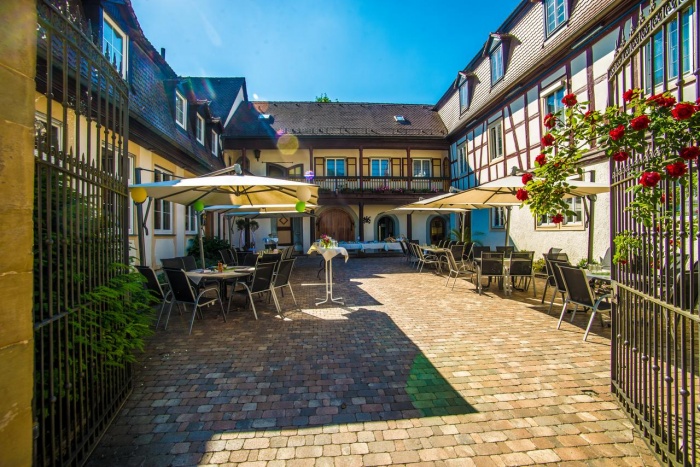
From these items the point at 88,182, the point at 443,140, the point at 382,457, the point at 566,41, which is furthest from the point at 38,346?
the point at 443,140

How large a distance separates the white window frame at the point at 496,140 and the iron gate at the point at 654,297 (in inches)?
398

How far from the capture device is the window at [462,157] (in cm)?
1497

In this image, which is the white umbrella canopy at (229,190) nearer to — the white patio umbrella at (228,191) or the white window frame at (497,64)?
the white patio umbrella at (228,191)

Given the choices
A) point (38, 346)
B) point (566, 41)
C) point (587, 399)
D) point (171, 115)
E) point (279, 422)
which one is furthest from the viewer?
point (171, 115)

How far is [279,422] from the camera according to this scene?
7.67 ft

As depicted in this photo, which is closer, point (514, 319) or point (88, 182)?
point (88, 182)

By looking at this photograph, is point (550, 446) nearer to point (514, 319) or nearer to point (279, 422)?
point (279, 422)

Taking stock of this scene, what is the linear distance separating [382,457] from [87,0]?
784cm

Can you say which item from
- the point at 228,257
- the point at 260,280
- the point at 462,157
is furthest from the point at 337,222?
the point at 260,280

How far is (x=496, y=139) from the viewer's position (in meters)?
12.4

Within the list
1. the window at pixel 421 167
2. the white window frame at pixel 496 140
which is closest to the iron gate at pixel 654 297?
the white window frame at pixel 496 140

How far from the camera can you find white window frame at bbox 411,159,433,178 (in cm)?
1736

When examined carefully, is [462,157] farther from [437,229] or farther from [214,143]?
[214,143]

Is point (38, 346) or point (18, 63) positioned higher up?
point (18, 63)
